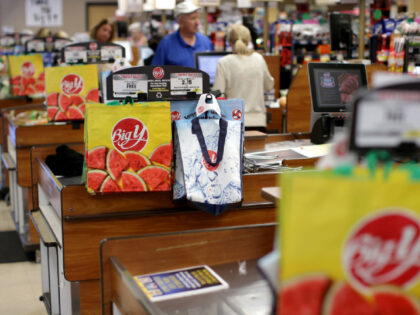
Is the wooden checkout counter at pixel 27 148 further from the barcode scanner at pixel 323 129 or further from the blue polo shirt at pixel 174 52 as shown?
the barcode scanner at pixel 323 129

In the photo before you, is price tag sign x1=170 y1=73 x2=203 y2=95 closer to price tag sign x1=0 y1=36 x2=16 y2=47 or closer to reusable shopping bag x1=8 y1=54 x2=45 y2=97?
reusable shopping bag x1=8 y1=54 x2=45 y2=97

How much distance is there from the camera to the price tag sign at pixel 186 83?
295cm

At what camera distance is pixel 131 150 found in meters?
2.55

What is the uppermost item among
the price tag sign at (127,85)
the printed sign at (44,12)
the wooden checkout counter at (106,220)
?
the printed sign at (44,12)

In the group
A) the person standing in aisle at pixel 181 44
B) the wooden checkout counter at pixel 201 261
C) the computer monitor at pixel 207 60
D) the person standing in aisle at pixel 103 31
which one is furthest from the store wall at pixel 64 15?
the wooden checkout counter at pixel 201 261

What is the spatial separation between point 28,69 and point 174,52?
1.48m

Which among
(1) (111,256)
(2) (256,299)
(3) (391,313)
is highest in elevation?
Result: (3) (391,313)

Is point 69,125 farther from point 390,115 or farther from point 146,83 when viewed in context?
point 390,115

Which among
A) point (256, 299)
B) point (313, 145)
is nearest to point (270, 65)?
point (313, 145)

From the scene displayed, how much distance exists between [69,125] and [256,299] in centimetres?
289

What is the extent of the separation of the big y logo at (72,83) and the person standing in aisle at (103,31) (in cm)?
289

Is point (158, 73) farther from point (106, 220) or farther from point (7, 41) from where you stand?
point (7, 41)

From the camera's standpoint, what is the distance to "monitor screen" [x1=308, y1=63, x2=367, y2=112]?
142 inches

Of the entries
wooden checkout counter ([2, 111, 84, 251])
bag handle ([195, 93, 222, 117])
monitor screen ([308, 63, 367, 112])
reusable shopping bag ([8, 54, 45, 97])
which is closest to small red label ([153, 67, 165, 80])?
bag handle ([195, 93, 222, 117])
